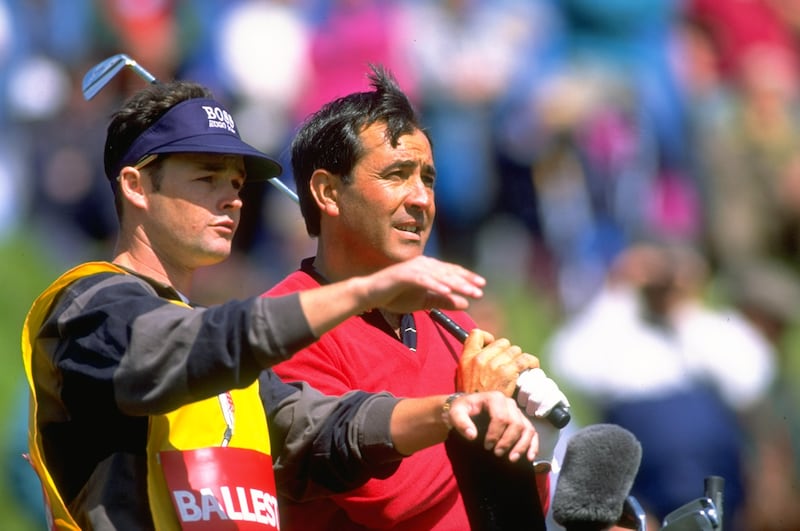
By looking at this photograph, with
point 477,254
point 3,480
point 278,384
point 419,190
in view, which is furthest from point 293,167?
point 477,254

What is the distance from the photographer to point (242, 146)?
4.24 meters

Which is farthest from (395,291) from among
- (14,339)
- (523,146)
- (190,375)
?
(523,146)

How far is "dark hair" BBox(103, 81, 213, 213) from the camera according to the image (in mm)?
4246

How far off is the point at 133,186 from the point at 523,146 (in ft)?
18.0

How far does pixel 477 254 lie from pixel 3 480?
305cm

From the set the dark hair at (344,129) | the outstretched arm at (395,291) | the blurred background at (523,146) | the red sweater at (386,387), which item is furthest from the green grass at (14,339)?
the outstretched arm at (395,291)

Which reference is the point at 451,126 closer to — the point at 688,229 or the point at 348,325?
the point at 688,229

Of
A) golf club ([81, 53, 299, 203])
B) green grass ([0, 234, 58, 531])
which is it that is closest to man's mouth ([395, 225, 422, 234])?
golf club ([81, 53, 299, 203])

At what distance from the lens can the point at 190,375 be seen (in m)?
3.62

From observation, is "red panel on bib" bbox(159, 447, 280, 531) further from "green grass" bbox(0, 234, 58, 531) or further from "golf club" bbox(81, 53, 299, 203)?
"green grass" bbox(0, 234, 58, 531)

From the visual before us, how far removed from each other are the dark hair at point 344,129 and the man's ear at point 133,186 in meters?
0.71

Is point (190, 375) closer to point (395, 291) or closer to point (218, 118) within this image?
point (395, 291)

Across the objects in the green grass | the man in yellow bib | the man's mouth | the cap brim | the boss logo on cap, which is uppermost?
the boss logo on cap

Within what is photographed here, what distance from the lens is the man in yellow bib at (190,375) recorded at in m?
3.62
